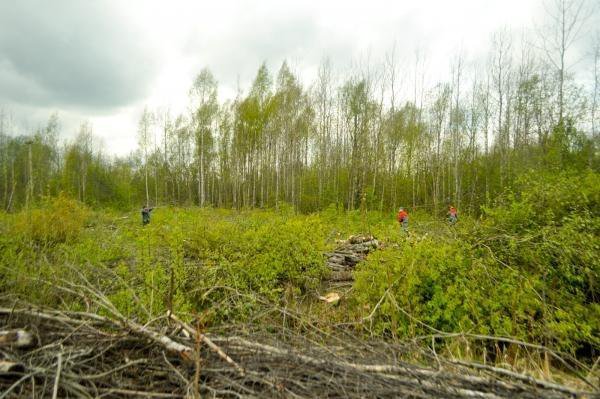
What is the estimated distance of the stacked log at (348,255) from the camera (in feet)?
21.7

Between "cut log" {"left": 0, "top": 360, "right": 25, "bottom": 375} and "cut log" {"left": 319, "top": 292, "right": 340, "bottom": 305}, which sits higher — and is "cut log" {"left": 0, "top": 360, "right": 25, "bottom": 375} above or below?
above

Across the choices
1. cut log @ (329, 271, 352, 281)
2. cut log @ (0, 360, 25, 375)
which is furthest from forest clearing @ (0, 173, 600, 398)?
cut log @ (329, 271, 352, 281)

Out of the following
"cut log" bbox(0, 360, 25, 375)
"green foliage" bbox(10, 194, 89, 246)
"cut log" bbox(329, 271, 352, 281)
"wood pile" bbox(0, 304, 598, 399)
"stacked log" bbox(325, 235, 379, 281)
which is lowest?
"cut log" bbox(329, 271, 352, 281)

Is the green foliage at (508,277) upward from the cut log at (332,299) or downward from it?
upward

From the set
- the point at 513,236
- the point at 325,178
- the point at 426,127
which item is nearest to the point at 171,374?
the point at 513,236

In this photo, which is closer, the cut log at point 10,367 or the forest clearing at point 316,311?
the cut log at point 10,367

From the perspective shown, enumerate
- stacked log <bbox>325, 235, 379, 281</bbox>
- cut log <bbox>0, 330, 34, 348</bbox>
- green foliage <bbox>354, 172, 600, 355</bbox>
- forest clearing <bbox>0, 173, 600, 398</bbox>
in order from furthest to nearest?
stacked log <bbox>325, 235, 379, 281</bbox> → green foliage <bbox>354, 172, 600, 355</bbox> → cut log <bbox>0, 330, 34, 348</bbox> → forest clearing <bbox>0, 173, 600, 398</bbox>

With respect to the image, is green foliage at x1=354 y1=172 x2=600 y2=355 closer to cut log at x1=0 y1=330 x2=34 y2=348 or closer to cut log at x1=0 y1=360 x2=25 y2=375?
cut log at x1=0 y1=360 x2=25 y2=375

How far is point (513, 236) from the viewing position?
4.31m

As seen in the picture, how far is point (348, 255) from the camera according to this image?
24.5 ft

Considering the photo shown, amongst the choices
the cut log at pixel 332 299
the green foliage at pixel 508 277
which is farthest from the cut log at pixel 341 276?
the green foliage at pixel 508 277

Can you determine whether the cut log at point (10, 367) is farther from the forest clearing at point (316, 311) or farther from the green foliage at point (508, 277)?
the green foliage at point (508, 277)

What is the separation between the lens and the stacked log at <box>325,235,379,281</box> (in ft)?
21.7

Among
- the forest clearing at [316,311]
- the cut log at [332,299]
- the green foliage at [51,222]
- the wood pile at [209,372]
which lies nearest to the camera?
the wood pile at [209,372]
